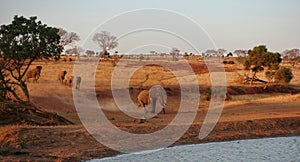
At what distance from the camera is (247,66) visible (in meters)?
35.1

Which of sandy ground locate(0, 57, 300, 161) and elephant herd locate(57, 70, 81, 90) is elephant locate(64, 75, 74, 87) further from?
sandy ground locate(0, 57, 300, 161)

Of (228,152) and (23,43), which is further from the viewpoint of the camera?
(23,43)

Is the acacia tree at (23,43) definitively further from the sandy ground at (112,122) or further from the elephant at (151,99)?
the elephant at (151,99)

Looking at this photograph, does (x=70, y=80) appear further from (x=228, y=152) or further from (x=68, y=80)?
(x=228, y=152)

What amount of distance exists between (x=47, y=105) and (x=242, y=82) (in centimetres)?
1941

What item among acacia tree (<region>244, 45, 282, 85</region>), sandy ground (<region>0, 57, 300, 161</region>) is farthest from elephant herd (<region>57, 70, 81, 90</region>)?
acacia tree (<region>244, 45, 282, 85</region>)

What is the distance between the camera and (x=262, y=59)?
1312 inches

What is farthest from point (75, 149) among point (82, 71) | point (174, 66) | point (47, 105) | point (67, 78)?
point (174, 66)

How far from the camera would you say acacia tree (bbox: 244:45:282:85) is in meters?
32.9

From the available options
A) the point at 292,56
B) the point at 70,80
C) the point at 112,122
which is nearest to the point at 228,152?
the point at 112,122

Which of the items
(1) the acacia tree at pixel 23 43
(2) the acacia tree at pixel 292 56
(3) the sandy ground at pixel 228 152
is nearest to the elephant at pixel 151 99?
(1) the acacia tree at pixel 23 43

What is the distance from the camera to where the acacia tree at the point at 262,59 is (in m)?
32.9

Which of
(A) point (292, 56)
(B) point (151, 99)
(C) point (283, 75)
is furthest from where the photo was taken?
(A) point (292, 56)

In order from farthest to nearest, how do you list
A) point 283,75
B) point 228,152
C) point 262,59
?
point 262,59, point 283,75, point 228,152
